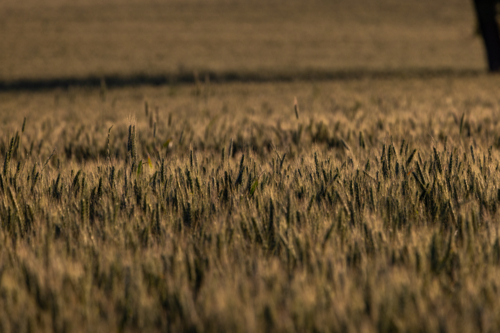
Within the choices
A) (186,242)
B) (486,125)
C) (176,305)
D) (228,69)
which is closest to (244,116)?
(486,125)

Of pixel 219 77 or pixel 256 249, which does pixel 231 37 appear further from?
pixel 256 249

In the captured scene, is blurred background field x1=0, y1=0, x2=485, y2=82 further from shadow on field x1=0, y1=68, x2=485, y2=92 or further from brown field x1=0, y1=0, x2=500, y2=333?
brown field x1=0, y1=0, x2=500, y2=333

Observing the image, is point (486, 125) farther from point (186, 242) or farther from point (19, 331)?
point (19, 331)

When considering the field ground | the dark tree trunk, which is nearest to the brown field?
the field ground

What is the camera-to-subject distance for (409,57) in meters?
19.6

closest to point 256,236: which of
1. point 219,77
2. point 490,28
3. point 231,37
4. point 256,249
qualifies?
point 256,249

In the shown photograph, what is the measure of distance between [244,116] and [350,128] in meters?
1.39

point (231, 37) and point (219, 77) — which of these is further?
point (231, 37)

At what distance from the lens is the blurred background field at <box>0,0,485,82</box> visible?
16672mm

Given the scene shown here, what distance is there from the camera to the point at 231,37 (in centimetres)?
2352

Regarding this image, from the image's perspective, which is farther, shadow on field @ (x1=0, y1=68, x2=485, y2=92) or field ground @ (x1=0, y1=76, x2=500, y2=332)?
shadow on field @ (x1=0, y1=68, x2=485, y2=92)

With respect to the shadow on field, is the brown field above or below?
below

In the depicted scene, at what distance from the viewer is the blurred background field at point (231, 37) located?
54.7ft

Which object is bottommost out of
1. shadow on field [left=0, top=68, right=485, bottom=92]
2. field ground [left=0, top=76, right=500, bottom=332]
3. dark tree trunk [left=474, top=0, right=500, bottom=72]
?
field ground [left=0, top=76, right=500, bottom=332]
